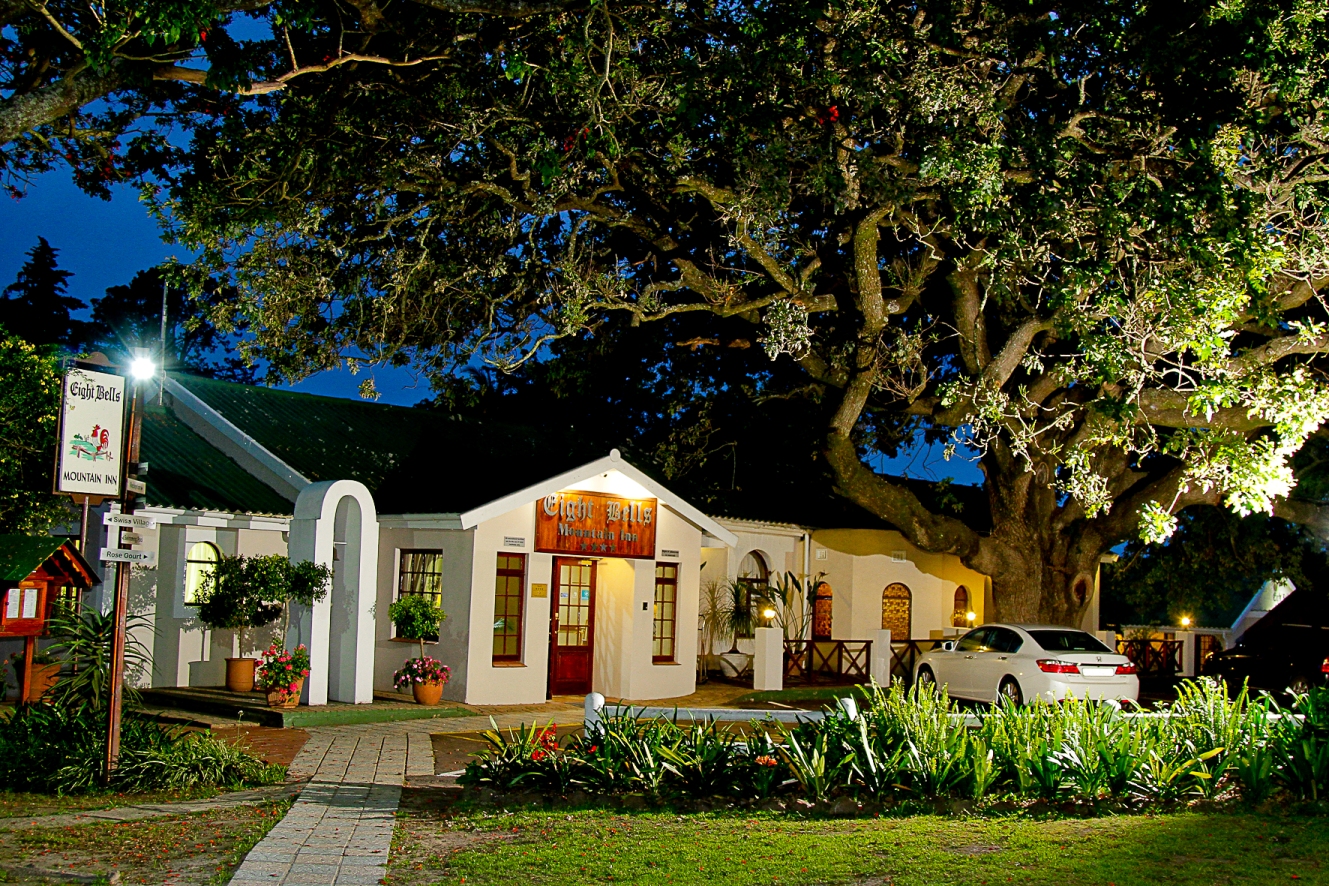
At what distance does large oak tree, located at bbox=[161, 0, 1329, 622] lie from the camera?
13594 mm

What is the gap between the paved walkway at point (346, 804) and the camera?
748cm

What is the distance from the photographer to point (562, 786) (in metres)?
10.1

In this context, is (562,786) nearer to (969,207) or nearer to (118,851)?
(118,851)

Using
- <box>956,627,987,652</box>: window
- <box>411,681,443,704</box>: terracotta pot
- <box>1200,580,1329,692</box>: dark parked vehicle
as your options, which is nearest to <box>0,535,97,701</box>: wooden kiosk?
<box>411,681,443,704</box>: terracotta pot

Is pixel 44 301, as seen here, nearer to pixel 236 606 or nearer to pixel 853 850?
pixel 236 606

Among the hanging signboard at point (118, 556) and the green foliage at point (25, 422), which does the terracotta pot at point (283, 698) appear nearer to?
the green foliage at point (25, 422)

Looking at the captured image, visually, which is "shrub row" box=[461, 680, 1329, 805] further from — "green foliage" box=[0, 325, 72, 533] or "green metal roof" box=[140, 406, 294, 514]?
"green metal roof" box=[140, 406, 294, 514]

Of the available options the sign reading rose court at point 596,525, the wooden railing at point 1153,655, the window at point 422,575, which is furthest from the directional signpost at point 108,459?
the wooden railing at point 1153,655

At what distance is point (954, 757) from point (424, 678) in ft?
30.6

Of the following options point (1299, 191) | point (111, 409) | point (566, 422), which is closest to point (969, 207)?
point (1299, 191)

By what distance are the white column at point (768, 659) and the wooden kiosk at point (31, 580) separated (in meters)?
11.0

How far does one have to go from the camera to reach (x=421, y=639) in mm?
17781

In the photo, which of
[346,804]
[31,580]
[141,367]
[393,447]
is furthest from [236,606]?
[346,804]

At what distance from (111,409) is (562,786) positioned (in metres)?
4.93
